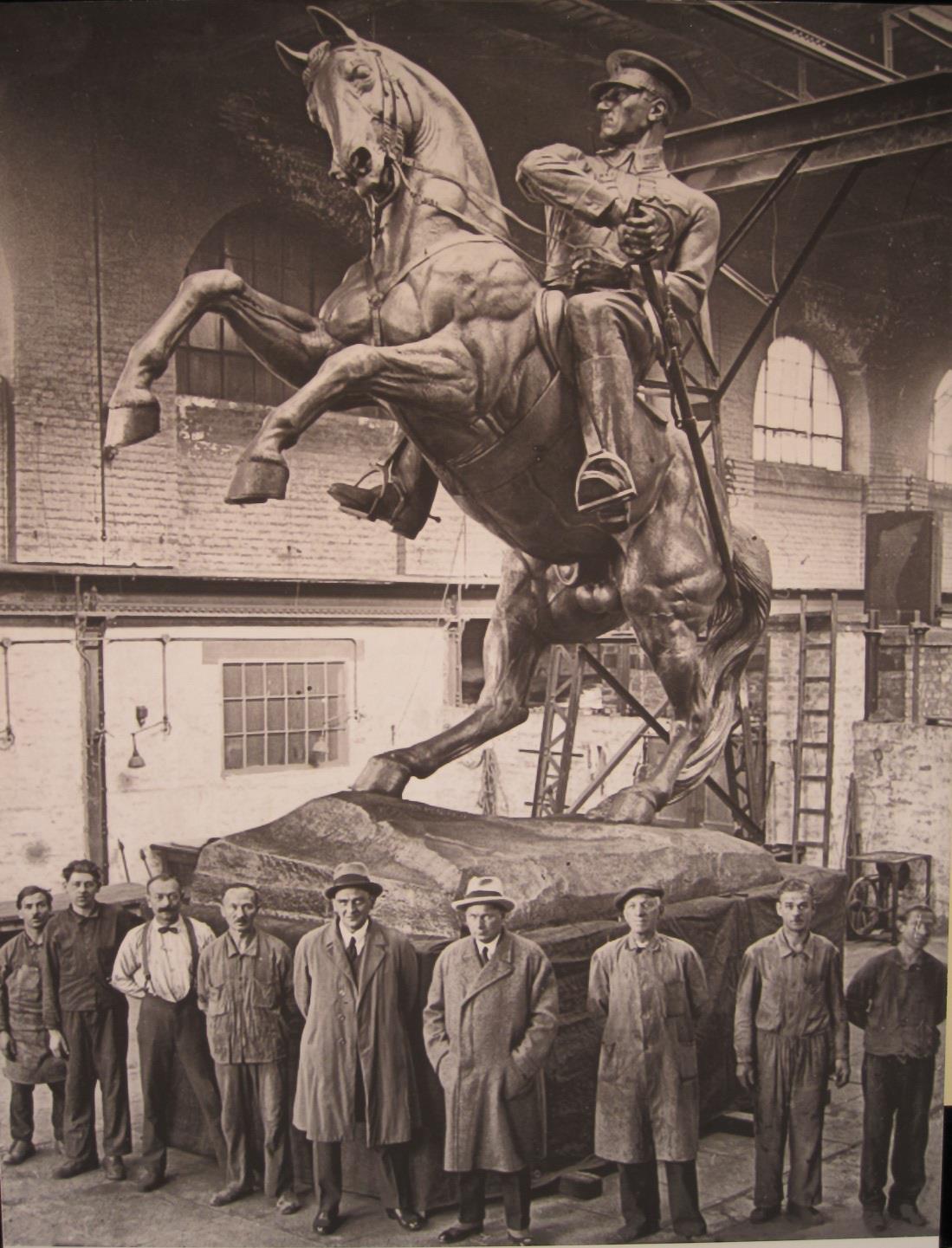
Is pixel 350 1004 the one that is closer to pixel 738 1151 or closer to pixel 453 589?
pixel 738 1151

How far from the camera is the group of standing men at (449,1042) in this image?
4387 millimetres

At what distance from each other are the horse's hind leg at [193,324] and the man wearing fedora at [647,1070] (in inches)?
83.6

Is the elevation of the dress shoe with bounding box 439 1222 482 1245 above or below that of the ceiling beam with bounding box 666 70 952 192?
below

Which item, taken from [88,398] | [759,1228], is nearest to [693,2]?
[88,398]

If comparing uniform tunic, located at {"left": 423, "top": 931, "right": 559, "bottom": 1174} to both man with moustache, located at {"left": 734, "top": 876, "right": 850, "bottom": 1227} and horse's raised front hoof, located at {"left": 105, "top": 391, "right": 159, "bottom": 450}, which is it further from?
horse's raised front hoof, located at {"left": 105, "top": 391, "right": 159, "bottom": 450}

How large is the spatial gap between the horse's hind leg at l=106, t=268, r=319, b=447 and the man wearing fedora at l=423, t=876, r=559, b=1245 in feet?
5.90

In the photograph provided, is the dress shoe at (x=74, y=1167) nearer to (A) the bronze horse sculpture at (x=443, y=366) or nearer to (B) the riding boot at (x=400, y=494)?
(A) the bronze horse sculpture at (x=443, y=366)

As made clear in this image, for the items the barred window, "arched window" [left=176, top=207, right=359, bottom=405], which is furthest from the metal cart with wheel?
"arched window" [left=176, top=207, right=359, bottom=405]

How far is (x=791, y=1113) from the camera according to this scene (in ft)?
15.4

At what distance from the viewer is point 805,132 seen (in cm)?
566

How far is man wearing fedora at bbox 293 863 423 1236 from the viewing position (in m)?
4.37

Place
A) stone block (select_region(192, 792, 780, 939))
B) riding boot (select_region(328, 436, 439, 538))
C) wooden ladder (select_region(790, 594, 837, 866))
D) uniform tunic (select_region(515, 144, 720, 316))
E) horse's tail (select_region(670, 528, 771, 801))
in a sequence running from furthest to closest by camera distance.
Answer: wooden ladder (select_region(790, 594, 837, 866)) → horse's tail (select_region(670, 528, 771, 801)) → riding boot (select_region(328, 436, 439, 538)) → uniform tunic (select_region(515, 144, 720, 316)) → stone block (select_region(192, 792, 780, 939))

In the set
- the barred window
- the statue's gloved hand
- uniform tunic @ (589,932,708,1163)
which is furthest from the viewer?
the barred window

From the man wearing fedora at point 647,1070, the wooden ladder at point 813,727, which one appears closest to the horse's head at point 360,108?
the man wearing fedora at point 647,1070
